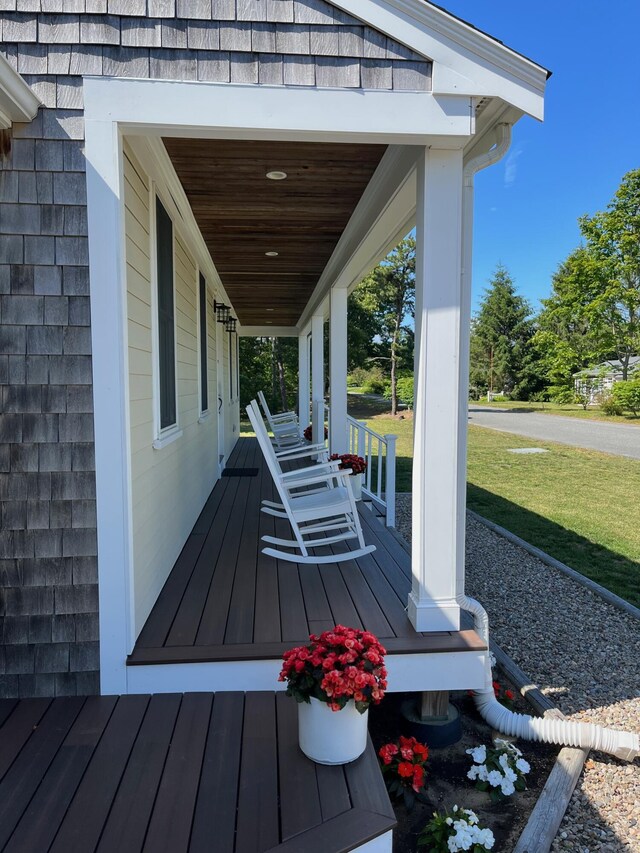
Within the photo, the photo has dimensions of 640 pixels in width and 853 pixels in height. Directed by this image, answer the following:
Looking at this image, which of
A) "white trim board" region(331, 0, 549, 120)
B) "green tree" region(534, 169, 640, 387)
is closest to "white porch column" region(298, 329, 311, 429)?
"white trim board" region(331, 0, 549, 120)

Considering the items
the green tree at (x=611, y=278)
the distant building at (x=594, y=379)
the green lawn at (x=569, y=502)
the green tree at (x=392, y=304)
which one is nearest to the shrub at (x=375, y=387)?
the green tree at (x=392, y=304)

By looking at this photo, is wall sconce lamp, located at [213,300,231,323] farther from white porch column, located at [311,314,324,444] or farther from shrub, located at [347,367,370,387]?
shrub, located at [347,367,370,387]

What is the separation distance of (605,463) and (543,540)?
19.0ft

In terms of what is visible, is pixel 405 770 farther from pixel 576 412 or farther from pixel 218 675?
pixel 576 412

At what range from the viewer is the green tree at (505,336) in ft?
107

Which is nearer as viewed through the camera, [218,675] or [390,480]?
[218,675]

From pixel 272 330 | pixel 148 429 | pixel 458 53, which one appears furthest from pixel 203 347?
pixel 272 330

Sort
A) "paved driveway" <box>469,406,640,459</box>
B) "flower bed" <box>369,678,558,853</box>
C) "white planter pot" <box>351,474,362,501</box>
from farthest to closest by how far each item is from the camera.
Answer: "paved driveway" <box>469,406,640,459</box>
"white planter pot" <box>351,474,362,501</box>
"flower bed" <box>369,678,558,853</box>

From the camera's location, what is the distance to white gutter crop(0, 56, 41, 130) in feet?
6.15

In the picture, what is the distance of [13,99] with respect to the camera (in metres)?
1.97

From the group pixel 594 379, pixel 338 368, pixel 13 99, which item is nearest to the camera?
pixel 13 99

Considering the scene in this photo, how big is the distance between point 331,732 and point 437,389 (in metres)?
1.42

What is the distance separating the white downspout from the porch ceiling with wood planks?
22.8 inches

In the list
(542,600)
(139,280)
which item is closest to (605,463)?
(542,600)
